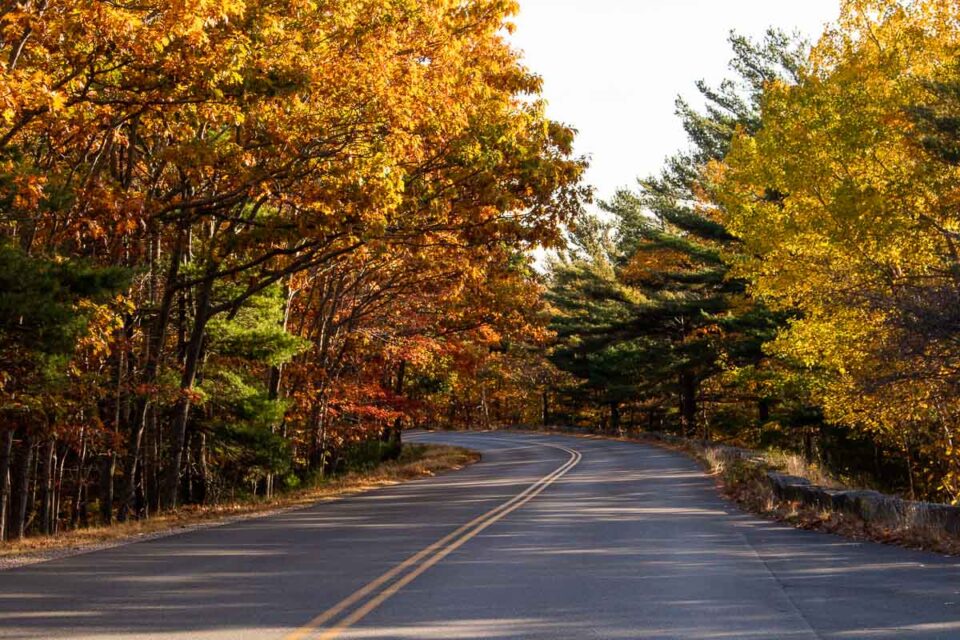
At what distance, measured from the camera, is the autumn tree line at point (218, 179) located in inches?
538

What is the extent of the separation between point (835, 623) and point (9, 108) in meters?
10.4

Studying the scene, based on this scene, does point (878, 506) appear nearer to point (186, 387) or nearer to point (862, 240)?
point (862, 240)

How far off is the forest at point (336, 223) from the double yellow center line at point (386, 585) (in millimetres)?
5128

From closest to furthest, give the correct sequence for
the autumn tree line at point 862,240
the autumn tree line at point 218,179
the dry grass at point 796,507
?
1. the dry grass at point 796,507
2. the autumn tree line at point 218,179
3. the autumn tree line at point 862,240

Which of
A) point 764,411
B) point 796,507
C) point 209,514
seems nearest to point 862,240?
point 796,507

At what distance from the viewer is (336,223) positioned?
54.6ft

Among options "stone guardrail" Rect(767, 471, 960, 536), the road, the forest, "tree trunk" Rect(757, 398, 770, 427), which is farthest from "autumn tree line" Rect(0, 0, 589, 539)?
"tree trunk" Rect(757, 398, 770, 427)

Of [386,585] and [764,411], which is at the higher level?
[764,411]

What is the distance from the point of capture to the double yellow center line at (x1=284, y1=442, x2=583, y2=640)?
25.1 ft

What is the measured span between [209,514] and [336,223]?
20.6 feet

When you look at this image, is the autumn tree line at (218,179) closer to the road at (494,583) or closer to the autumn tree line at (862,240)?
the road at (494,583)

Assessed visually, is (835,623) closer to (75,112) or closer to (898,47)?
(75,112)

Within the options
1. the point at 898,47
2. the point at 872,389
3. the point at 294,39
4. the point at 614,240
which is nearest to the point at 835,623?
the point at 872,389

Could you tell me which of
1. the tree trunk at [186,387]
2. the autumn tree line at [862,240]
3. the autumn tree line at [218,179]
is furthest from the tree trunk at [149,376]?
the autumn tree line at [862,240]
